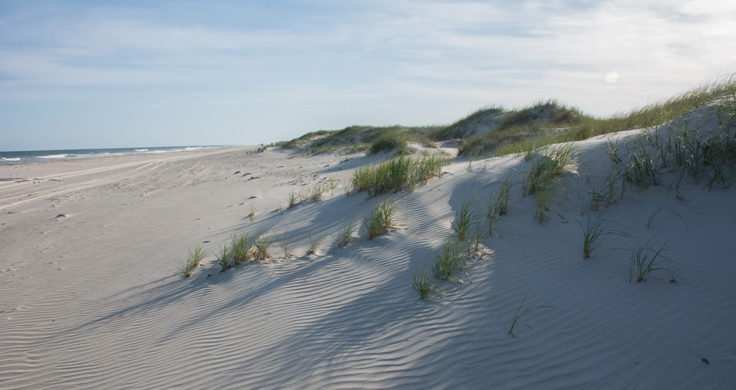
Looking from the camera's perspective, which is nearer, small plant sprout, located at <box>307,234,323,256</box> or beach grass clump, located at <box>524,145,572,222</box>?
beach grass clump, located at <box>524,145,572,222</box>

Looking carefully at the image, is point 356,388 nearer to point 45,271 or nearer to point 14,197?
point 45,271

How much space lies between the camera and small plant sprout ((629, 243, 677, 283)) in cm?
305

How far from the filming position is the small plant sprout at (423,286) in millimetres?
3252

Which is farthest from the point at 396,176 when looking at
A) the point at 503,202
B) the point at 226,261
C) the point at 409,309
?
the point at 409,309

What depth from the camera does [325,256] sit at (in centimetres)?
459

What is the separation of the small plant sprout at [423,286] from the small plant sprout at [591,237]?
4.65 ft

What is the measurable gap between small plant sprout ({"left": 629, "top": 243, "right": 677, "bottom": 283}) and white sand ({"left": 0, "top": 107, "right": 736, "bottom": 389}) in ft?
0.21

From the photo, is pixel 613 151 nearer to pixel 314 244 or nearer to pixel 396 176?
pixel 396 176

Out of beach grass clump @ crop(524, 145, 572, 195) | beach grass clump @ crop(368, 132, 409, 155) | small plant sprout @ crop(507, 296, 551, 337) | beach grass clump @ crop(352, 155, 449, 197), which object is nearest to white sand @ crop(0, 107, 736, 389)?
small plant sprout @ crop(507, 296, 551, 337)

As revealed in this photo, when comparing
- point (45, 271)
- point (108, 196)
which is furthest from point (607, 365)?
point (108, 196)

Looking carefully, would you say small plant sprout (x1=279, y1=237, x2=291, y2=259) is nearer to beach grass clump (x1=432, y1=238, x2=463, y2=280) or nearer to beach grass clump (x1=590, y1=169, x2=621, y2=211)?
beach grass clump (x1=432, y1=238, x2=463, y2=280)

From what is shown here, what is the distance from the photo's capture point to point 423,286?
10.7 feet

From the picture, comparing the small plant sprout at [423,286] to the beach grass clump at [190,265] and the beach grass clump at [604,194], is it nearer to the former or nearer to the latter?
the beach grass clump at [604,194]

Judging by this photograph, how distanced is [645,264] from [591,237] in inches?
20.0
